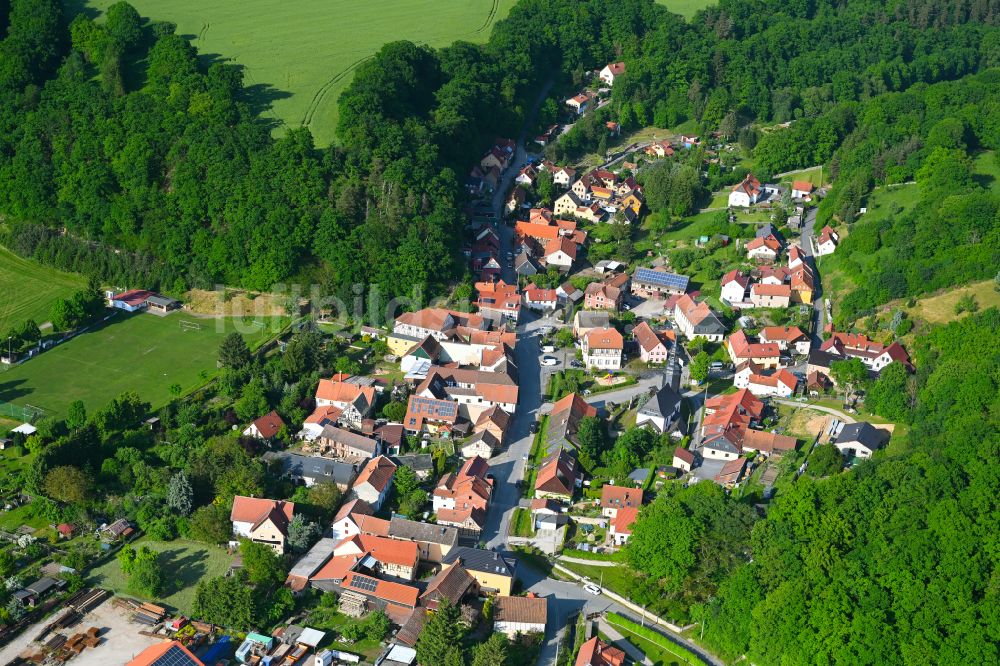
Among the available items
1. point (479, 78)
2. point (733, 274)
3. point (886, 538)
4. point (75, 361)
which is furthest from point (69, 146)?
point (886, 538)

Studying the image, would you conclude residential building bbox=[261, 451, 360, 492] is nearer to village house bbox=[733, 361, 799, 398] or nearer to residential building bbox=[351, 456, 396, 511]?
residential building bbox=[351, 456, 396, 511]

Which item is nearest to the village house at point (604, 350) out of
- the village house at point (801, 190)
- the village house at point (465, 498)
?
the village house at point (465, 498)

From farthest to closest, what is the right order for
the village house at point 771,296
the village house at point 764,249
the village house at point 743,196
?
1. the village house at point 743,196
2. the village house at point 764,249
3. the village house at point 771,296

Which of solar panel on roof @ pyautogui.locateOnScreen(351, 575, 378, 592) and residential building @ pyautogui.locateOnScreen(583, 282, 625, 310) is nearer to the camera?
solar panel on roof @ pyautogui.locateOnScreen(351, 575, 378, 592)

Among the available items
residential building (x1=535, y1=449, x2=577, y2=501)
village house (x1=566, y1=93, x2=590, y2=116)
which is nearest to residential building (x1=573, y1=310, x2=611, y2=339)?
residential building (x1=535, y1=449, x2=577, y2=501)

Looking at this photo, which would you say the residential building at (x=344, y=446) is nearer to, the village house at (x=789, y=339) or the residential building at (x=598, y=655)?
the residential building at (x=598, y=655)

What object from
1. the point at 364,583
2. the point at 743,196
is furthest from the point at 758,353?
the point at 364,583

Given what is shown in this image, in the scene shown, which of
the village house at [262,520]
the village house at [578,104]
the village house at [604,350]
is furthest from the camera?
the village house at [578,104]

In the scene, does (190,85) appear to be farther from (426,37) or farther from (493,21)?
(493,21)
